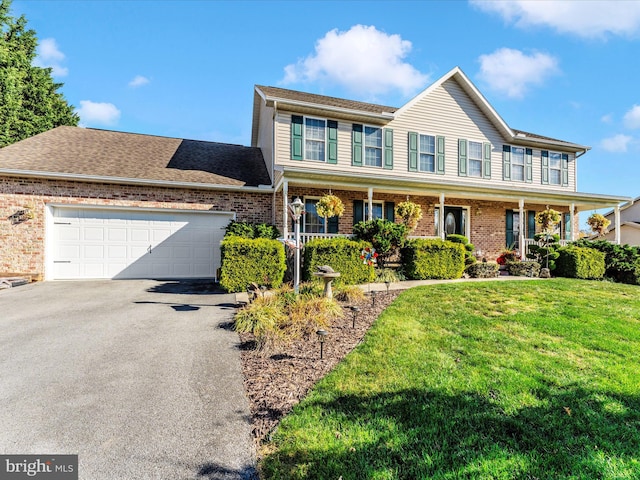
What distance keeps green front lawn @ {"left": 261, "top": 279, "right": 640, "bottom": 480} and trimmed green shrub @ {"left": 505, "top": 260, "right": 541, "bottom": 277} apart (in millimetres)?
5757

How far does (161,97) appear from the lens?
39.9 feet

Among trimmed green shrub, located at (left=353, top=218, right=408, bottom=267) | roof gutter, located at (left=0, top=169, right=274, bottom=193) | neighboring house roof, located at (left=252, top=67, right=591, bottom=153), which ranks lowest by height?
trimmed green shrub, located at (left=353, top=218, right=408, bottom=267)

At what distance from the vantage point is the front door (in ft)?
44.0

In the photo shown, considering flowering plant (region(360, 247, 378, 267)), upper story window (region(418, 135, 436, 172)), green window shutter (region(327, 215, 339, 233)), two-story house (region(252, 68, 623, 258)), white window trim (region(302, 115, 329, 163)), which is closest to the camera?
flowering plant (region(360, 247, 378, 267))

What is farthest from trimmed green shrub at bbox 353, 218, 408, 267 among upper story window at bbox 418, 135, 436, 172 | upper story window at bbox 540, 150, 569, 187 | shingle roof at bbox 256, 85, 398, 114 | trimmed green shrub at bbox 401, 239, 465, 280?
upper story window at bbox 540, 150, 569, 187

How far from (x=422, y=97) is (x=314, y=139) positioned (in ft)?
18.1

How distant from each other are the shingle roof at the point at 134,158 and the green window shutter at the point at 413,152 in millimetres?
6116

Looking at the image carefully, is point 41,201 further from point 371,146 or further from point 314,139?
point 371,146

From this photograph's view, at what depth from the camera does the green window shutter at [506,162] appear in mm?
14133

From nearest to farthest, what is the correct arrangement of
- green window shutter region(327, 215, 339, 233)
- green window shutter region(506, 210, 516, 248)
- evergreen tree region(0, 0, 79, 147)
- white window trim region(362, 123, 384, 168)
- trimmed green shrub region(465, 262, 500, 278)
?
trimmed green shrub region(465, 262, 500, 278) < green window shutter region(327, 215, 339, 233) < white window trim region(362, 123, 384, 168) < green window shutter region(506, 210, 516, 248) < evergreen tree region(0, 0, 79, 147)

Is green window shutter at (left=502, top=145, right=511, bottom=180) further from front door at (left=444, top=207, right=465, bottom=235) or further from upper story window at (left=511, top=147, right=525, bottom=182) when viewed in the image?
front door at (left=444, top=207, right=465, bottom=235)

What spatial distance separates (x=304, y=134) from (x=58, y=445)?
10.8 m

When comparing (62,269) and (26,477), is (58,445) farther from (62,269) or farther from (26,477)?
(62,269)

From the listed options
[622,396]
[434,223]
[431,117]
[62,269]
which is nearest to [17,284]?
[62,269]
